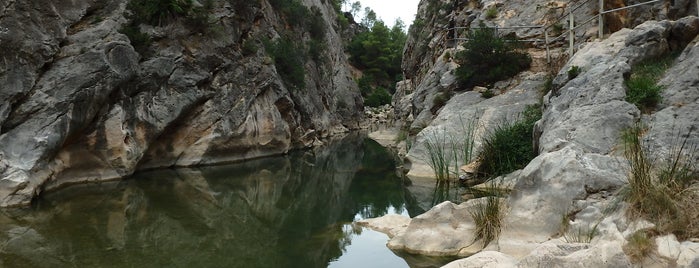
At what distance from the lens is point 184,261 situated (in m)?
7.60

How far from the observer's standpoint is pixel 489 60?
1908 cm

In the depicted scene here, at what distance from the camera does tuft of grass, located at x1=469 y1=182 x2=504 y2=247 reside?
7.33 meters

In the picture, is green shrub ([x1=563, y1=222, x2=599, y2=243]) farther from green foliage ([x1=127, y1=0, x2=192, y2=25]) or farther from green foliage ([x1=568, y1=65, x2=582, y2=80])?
green foliage ([x1=127, y1=0, x2=192, y2=25])

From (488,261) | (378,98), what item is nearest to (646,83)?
(488,261)

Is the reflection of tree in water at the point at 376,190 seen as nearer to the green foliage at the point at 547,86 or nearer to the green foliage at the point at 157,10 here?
the green foliage at the point at 547,86

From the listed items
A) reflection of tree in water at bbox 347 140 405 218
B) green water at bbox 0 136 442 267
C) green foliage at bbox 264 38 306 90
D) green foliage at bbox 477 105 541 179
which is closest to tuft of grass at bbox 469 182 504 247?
green water at bbox 0 136 442 267

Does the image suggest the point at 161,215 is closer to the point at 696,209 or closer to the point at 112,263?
the point at 112,263

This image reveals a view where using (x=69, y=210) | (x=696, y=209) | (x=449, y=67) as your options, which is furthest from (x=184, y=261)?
(x=449, y=67)

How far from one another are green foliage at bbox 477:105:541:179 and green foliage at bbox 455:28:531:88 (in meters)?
5.38

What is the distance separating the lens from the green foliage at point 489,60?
18484 millimetres

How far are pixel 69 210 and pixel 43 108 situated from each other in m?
3.67

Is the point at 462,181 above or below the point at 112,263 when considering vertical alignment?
above

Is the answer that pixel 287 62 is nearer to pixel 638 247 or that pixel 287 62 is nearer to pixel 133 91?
pixel 133 91

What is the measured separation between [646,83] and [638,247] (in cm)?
528
